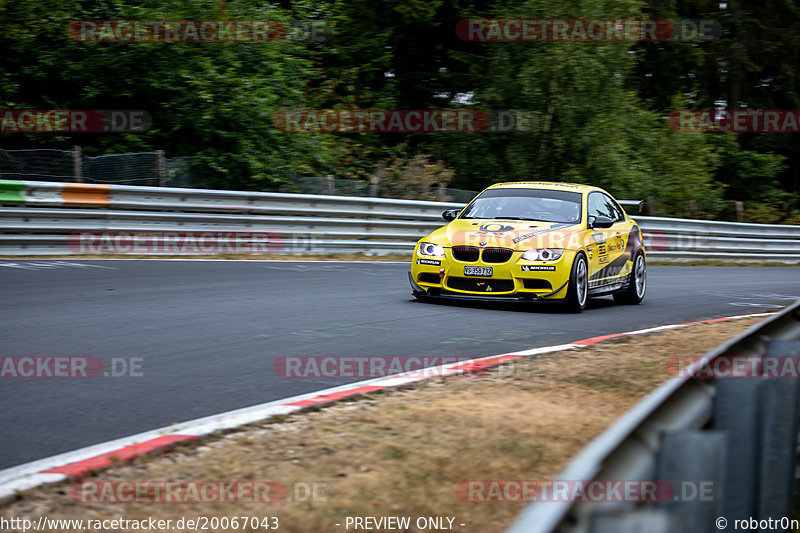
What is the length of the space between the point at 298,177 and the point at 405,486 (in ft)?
53.1

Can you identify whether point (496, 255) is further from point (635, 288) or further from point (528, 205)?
point (635, 288)

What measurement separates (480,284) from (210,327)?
3731 mm

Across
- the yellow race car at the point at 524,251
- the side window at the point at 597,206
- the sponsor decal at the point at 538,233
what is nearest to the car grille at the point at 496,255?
the yellow race car at the point at 524,251

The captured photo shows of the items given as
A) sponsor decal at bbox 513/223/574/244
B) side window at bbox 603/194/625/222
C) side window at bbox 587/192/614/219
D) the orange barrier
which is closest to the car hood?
sponsor decal at bbox 513/223/574/244

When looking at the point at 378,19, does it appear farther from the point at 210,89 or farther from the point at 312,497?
the point at 312,497

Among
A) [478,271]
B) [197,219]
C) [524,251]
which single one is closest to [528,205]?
[524,251]

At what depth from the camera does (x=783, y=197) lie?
44000mm

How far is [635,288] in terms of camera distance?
43.0 ft

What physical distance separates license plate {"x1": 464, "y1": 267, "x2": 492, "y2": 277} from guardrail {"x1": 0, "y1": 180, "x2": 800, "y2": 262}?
6.58m

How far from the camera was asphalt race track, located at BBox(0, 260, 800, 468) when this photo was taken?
5359mm

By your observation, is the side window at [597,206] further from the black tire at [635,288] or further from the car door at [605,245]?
the black tire at [635,288]

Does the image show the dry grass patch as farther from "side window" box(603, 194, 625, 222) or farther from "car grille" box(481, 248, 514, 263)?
"side window" box(603, 194, 625, 222)

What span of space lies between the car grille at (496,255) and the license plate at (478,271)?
0.10m

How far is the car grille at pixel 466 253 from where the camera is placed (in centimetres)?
1102
